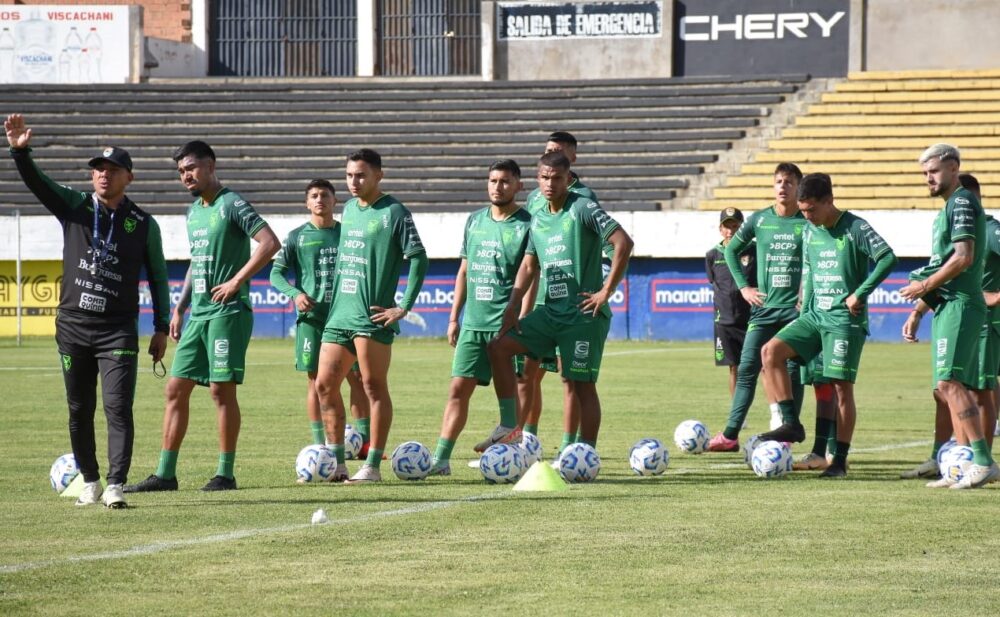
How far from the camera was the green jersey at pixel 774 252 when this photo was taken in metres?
13.1

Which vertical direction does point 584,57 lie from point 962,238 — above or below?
above

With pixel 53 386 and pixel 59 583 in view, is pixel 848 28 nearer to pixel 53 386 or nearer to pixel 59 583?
pixel 53 386

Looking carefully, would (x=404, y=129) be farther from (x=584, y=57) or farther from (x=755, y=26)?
(x=755, y=26)

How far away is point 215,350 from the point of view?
1026cm

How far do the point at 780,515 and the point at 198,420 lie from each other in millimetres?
9118

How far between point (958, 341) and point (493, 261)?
3355 mm

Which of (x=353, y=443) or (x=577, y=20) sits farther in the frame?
(x=577, y=20)

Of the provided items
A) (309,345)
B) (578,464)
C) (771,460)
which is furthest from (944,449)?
(309,345)

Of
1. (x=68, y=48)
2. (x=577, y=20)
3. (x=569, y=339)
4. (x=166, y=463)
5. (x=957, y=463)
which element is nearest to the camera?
(x=166, y=463)

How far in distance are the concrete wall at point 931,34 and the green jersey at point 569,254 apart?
3041cm

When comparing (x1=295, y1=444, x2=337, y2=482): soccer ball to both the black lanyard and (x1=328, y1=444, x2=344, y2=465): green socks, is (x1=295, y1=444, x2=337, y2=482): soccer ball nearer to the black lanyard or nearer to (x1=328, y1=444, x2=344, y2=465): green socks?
(x1=328, y1=444, x2=344, y2=465): green socks

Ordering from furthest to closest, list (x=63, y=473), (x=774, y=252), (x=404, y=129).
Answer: (x=404, y=129) < (x=774, y=252) < (x=63, y=473)

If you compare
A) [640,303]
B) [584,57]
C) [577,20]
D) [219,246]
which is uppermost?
[577,20]

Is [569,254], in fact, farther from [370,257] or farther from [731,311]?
[731,311]
